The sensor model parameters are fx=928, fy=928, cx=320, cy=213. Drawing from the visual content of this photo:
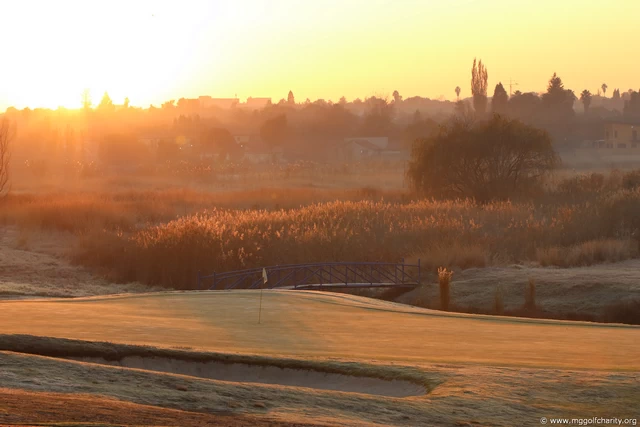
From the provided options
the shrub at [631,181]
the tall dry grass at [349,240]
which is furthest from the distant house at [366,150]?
the tall dry grass at [349,240]

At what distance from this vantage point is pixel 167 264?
33500 millimetres

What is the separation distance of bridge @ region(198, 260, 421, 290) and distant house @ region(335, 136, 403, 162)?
93.0m

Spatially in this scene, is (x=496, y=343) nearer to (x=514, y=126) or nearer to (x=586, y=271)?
(x=586, y=271)

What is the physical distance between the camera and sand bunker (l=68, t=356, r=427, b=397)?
973 centimetres

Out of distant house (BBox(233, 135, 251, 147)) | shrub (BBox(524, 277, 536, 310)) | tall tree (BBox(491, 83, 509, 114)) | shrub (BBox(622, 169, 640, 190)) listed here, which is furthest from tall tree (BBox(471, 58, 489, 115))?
shrub (BBox(524, 277, 536, 310))

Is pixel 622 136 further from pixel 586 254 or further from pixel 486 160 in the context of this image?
pixel 586 254

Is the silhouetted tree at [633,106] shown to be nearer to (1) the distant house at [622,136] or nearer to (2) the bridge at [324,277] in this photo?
(1) the distant house at [622,136]

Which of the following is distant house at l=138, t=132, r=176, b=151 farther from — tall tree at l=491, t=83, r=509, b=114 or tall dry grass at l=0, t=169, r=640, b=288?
tall dry grass at l=0, t=169, r=640, b=288

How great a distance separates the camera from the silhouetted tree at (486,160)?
56.9 meters

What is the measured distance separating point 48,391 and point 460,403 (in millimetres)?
3801

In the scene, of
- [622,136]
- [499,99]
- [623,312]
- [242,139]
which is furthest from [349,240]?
[242,139]

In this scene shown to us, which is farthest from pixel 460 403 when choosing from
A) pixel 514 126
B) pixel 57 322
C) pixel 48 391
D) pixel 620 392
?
pixel 514 126

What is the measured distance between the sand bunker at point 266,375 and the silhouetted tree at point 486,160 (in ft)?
156

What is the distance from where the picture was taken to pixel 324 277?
3128 cm
